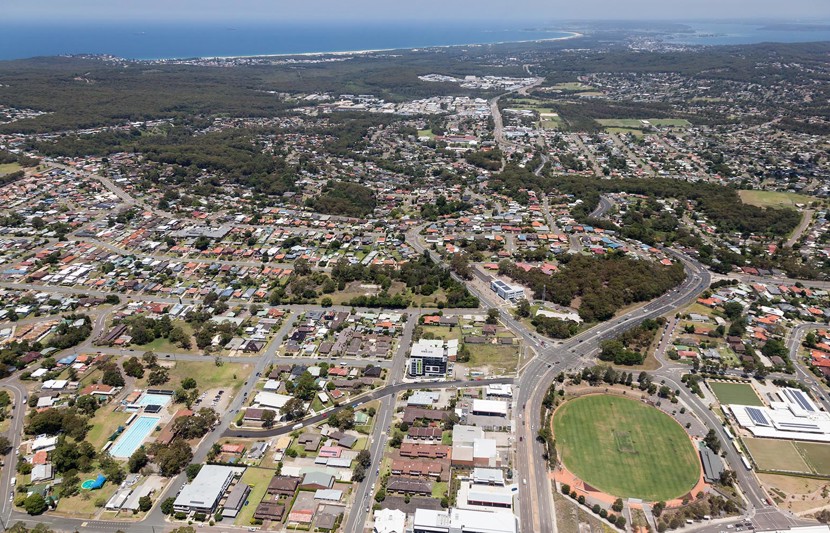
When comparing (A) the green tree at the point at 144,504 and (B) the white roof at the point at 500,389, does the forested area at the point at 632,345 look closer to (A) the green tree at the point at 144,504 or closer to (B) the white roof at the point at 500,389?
(B) the white roof at the point at 500,389

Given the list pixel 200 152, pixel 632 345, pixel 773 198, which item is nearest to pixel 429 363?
pixel 632 345

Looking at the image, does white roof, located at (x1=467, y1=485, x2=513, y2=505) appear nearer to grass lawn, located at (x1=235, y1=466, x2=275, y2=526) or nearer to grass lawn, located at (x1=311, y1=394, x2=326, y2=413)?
grass lawn, located at (x1=235, y1=466, x2=275, y2=526)

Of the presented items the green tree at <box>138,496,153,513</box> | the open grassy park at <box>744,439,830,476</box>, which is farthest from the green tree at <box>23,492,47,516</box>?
the open grassy park at <box>744,439,830,476</box>

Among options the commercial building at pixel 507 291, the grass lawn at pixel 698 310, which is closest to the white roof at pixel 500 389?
the commercial building at pixel 507 291

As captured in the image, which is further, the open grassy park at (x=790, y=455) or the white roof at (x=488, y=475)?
the open grassy park at (x=790, y=455)

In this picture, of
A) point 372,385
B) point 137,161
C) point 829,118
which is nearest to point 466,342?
point 372,385
